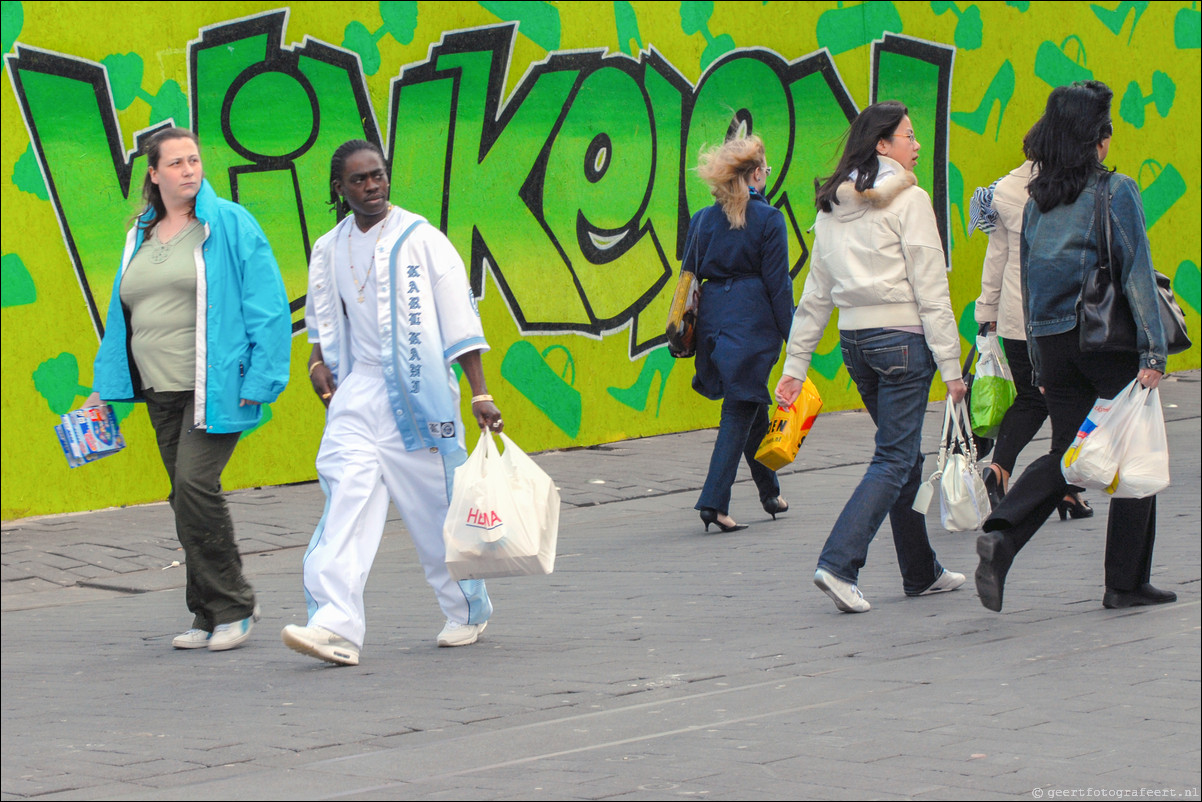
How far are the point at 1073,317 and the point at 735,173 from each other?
271 cm

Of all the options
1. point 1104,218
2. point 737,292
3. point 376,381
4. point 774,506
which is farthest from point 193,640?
point 1104,218

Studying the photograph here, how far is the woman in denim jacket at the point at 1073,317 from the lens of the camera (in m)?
5.85

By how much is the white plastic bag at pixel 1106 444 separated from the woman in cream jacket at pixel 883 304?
1.82 feet

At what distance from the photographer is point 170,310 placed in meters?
6.32

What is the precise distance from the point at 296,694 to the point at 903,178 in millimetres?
2995

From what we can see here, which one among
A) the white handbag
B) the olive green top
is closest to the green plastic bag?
the white handbag

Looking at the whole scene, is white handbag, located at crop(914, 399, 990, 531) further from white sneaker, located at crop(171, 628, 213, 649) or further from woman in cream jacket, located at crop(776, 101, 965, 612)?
white sneaker, located at crop(171, 628, 213, 649)

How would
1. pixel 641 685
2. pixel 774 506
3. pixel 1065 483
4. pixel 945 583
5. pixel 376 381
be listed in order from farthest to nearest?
pixel 774 506
pixel 945 583
pixel 1065 483
pixel 376 381
pixel 641 685

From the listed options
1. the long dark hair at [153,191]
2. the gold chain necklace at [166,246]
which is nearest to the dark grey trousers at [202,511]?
the gold chain necklace at [166,246]

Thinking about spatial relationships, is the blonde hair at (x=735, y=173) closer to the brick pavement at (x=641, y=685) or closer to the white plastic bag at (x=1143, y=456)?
the brick pavement at (x=641, y=685)

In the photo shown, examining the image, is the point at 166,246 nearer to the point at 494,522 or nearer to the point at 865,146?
the point at 494,522

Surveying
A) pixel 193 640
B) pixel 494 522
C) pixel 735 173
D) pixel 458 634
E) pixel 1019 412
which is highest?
pixel 735 173

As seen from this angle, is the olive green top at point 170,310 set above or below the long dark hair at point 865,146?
below

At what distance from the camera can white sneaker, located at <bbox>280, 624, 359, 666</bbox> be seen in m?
5.56
